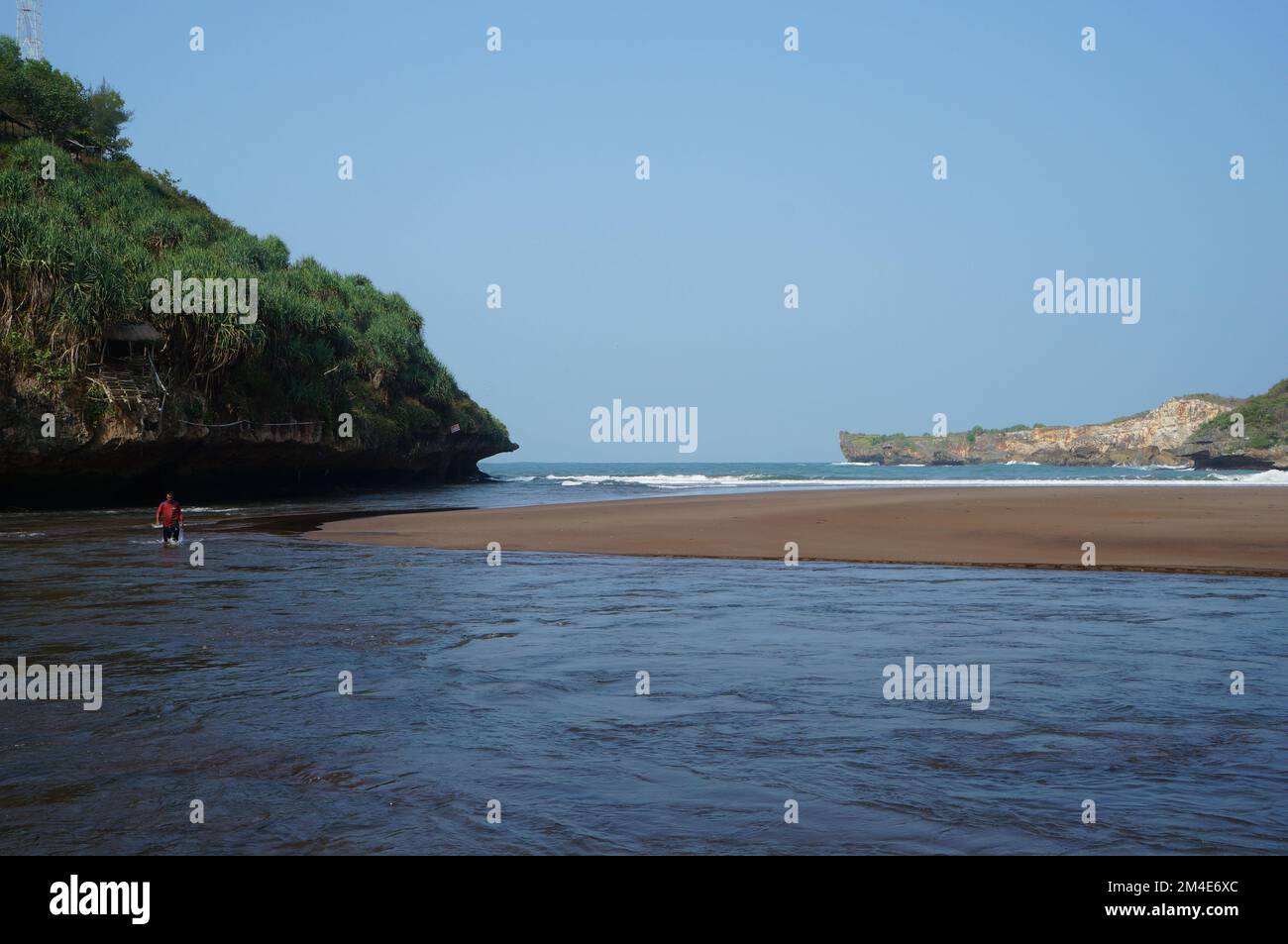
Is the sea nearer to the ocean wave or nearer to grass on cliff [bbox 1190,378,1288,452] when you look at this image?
the ocean wave

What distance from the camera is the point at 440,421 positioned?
209 ft

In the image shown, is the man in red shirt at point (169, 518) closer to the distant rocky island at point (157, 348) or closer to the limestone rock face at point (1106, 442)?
the distant rocky island at point (157, 348)

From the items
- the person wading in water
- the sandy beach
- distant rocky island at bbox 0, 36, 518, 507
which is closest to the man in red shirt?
the person wading in water

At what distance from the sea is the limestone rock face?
429ft

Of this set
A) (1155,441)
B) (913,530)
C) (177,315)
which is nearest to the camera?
(913,530)

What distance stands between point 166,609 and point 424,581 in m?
4.34

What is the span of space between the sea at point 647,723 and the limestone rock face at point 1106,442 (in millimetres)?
130686

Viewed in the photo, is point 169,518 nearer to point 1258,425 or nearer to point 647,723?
point 647,723

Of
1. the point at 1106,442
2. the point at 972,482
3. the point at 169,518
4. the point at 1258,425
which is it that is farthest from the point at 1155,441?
the point at 169,518

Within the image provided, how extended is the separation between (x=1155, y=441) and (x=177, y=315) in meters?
142

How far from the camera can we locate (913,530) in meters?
24.6

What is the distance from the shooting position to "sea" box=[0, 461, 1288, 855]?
5.36 metres

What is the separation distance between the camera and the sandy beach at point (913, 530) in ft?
63.3

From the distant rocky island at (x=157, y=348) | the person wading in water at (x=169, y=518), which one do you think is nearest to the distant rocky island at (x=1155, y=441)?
the distant rocky island at (x=157, y=348)
